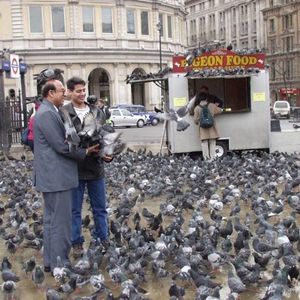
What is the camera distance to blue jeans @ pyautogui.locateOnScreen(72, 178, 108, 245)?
6.73m

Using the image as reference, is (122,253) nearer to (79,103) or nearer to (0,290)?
(0,290)

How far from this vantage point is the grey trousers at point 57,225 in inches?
232

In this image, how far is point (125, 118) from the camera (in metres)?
37.0

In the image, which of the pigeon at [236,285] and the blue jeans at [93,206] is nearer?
the pigeon at [236,285]

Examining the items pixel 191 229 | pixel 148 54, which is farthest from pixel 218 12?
pixel 191 229

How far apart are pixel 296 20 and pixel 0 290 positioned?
272 ft

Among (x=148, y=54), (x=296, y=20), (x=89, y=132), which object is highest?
(x=296, y=20)

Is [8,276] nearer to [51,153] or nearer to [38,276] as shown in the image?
[38,276]

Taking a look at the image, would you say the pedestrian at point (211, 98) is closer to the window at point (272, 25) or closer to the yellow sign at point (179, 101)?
the yellow sign at point (179, 101)

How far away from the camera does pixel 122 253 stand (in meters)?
6.23

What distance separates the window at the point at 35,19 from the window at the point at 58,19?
45.5 inches

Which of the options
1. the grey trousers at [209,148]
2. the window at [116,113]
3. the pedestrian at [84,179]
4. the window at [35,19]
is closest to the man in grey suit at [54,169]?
the pedestrian at [84,179]

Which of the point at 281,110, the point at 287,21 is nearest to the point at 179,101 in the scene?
the point at 281,110

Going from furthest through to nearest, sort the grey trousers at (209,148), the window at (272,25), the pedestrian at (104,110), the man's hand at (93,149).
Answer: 1. the window at (272,25)
2. the grey trousers at (209,148)
3. the pedestrian at (104,110)
4. the man's hand at (93,149)
